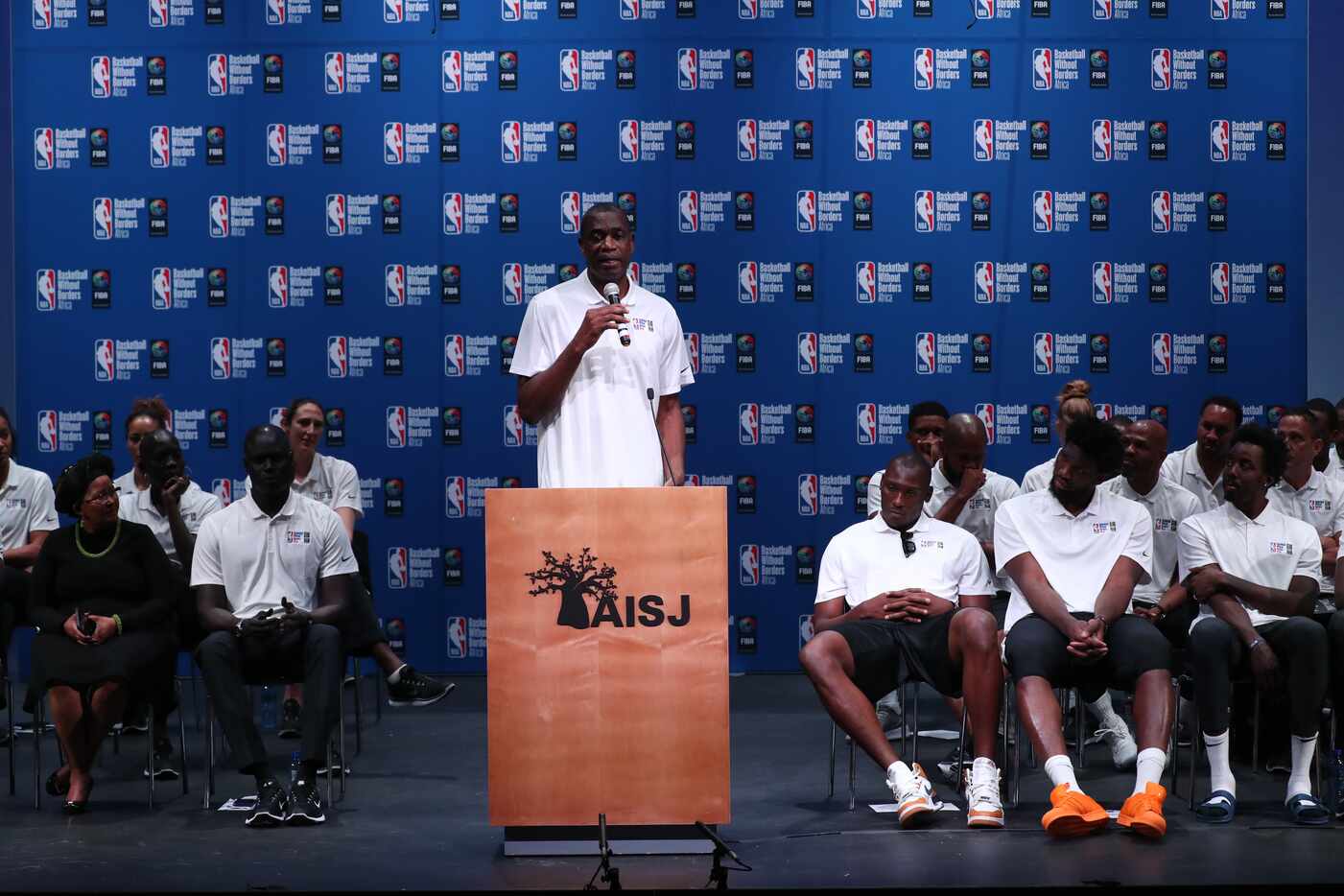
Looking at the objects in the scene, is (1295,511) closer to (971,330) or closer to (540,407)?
(971,330)

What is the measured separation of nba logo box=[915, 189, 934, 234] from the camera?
6969mm

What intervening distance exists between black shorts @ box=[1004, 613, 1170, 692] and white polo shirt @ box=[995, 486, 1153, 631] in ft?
0.41

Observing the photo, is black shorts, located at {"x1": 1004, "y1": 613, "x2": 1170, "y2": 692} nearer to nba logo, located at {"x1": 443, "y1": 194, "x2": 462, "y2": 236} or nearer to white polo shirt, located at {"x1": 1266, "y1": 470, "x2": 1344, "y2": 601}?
white polo shirt, located at {"x1": 1266, "y1": 470, "x2": 1344, "y2": 601}

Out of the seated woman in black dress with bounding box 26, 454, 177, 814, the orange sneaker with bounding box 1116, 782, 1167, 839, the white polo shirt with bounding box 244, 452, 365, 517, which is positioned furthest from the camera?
the white polo shirt with bounding box 244, 452, 365, 517

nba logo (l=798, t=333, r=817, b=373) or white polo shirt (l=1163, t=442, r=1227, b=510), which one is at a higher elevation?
nba logo (l=798, t=333, r=817, b=373)

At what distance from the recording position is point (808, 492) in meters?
6.98

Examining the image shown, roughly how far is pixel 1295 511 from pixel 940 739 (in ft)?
4.85

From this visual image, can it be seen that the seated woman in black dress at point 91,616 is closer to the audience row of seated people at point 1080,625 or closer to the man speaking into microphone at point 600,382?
the man speaking into microphone at point 600,382

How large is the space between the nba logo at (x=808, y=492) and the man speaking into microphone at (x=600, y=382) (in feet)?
9.96

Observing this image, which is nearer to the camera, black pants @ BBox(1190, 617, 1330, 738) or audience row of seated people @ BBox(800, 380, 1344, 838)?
audience row of seated people @ BBox(800, 380, 1344, 838)

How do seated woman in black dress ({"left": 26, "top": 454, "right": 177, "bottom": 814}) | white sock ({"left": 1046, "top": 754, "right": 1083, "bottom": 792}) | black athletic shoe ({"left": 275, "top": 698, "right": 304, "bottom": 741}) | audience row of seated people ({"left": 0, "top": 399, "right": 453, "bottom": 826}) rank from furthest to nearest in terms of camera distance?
black athletic shoe ({"left": 275, "top": 698, "right": 304, "bottom": 741}), seated woman in black dress ({"left": 26, "top": 454, "right": 177, "bottom": 814}), audience row of seated people ({"left": 0, "top": 399, "right": 453, "bottom": 826}), white sock ({"left": 1046, "top": 754, "right": 1083, "bottom": 792})

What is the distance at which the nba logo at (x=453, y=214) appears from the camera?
698 centimetres

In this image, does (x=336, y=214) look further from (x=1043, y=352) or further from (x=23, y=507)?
(x=1043, y=352)

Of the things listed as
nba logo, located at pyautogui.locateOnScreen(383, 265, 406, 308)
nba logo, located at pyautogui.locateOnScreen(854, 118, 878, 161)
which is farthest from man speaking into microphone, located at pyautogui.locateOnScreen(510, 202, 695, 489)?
nba logo, located at pyautogui.locateOnScreen(854, 118, 878, 161)
